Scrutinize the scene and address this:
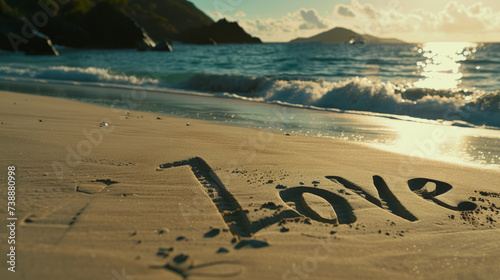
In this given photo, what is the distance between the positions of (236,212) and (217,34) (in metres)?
93.8

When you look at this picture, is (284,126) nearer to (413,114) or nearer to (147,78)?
(413,114)

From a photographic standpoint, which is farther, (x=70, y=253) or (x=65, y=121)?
(x=65, y=121)

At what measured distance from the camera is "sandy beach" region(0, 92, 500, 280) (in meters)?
1.72

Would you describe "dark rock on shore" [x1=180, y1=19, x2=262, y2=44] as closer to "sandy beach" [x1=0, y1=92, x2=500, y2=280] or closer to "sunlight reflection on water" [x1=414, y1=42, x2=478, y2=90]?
"sunlight reflection on water" [x1=414, y1=42, x2=478, y2=90]

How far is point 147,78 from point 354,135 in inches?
454

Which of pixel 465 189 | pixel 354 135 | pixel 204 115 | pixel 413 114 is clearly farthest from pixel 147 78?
pixel 465 189

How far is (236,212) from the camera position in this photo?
234cm

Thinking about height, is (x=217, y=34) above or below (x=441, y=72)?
above

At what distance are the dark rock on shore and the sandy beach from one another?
84923mm

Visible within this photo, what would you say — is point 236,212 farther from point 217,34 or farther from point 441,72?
point 217,34

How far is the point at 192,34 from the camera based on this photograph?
90938 millimetres

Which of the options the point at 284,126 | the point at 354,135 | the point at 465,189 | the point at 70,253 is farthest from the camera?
the point at 284,126

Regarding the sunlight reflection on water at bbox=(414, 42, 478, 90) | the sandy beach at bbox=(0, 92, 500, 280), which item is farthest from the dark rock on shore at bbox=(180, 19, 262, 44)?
the sandy beach at bbox=(0, 92, 500, 280)

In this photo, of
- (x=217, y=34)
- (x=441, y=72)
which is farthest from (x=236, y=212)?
(x=217, y=34)
